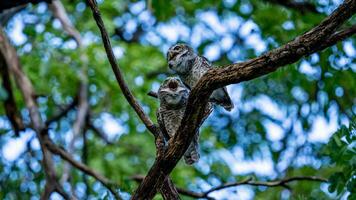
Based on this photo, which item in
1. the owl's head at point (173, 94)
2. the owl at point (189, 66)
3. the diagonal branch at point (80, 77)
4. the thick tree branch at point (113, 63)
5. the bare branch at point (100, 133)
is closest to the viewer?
the thick tree branch at point (113, 63)

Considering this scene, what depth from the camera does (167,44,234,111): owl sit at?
357 centimetres

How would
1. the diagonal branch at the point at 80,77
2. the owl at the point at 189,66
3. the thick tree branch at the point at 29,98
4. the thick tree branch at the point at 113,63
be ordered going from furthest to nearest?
the diagonal branch at the point at 80,77 → the thick tree branch at the point at 29,98 → the owl at the point at 189,66 → the thick tree branch at the point at 113,63

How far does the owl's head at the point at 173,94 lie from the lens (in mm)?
3455

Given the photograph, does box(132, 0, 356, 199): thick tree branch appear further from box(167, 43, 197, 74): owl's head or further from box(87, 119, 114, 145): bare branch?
box(87, 119, 114, 145): bare branch

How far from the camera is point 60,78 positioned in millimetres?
6047

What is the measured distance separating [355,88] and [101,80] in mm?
2158

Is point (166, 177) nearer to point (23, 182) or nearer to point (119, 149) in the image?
point (23, 182)

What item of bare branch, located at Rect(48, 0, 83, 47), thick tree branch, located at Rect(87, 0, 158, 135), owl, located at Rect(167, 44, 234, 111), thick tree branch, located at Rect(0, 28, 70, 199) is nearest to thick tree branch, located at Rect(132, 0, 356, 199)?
thick tree branch, located at Rect(87, 0, 158, 135)

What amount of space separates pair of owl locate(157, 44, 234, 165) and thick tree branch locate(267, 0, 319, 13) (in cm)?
207

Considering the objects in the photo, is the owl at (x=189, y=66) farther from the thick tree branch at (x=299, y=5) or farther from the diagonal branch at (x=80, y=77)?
the thick tree branch at (x=299, y=5)

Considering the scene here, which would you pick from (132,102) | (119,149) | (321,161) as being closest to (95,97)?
(119,149)

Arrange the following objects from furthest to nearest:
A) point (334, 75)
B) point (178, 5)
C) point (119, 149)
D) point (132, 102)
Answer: point (178, 5), point (119, 149), point (334, 75), point (132, 102)

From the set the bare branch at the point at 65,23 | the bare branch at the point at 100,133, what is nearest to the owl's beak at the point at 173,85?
the bare branch at the point at 65,23

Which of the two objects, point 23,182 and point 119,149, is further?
point 119,149
